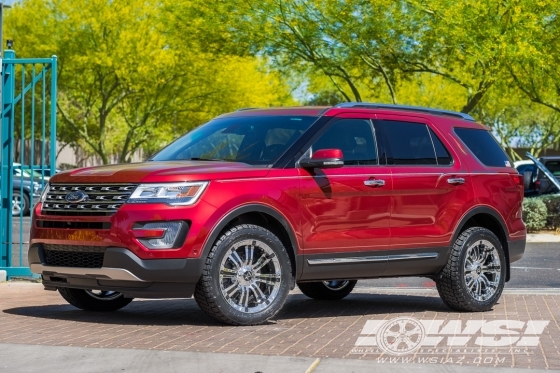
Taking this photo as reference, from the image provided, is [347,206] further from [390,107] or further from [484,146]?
[484,146]

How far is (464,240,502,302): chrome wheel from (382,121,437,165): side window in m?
0.94

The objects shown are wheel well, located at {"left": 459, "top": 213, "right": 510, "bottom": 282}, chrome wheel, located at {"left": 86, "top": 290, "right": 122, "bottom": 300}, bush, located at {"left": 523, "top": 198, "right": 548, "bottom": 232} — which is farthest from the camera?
bush, located at {"left": 523, "top": 198, "right": 548, "bottom": 232}

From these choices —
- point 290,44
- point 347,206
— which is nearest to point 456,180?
point 347,206

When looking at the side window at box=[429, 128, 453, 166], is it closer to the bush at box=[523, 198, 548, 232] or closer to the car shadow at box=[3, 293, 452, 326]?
the car shadow at box=[3, 293, 452, 326]

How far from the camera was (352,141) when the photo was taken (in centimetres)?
1037

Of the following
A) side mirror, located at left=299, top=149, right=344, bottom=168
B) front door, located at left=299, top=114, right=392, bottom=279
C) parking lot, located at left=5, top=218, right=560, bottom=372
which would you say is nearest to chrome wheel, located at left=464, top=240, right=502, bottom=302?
parking lot, located at left=5, top=218, right=560, bottom=372

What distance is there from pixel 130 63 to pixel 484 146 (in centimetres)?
3564

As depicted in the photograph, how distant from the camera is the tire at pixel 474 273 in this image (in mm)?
10820

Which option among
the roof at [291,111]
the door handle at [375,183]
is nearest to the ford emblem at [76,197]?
the roof at [291,111]

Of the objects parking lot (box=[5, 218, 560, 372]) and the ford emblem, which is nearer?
parking lot (box=[5, 218, 560, 372])

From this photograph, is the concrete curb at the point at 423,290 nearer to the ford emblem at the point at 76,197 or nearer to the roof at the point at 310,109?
the roof at the point at 310,109

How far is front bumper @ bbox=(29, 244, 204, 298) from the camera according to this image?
9055mm

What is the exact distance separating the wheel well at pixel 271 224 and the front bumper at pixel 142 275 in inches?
25.1

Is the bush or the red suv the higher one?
the red suv
